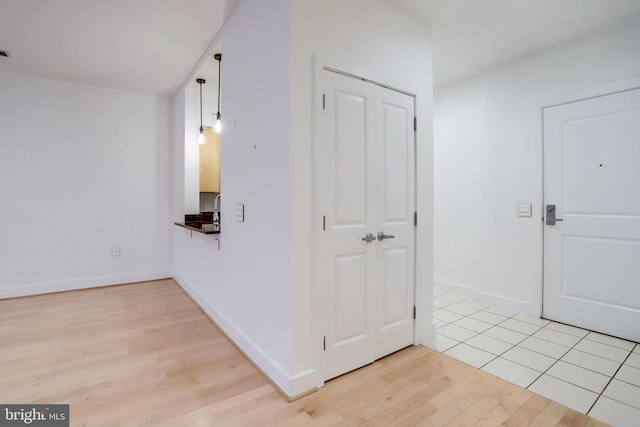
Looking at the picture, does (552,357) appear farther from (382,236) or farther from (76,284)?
(76,284)

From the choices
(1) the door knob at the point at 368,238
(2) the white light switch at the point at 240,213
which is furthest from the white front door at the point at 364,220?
(2) the white light switch at the point at 240,213

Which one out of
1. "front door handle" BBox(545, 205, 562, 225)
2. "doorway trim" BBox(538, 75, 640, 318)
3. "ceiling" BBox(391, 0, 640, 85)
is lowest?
"front door handle" BBox(545, 205, 562, 225)

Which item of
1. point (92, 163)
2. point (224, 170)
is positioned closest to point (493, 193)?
point (224, 170)

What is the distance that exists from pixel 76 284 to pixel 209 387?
3.54 metres

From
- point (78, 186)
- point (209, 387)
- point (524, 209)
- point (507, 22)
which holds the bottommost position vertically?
point (209, 387)

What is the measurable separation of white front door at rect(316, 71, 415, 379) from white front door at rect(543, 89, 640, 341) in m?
1.81

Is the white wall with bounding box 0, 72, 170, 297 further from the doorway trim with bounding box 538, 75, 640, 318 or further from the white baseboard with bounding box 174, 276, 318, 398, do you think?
the doorway trim with bounding box 538, 75, 640, 318

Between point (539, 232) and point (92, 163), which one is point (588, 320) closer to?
point (539, 232)

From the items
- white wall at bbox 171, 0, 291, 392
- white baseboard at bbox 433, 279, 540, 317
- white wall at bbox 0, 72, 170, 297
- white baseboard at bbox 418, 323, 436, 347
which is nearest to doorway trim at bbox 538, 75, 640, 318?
white baseboard at bbox 433, 279, 540, 317

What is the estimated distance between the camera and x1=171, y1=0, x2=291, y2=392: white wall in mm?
2003

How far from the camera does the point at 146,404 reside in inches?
74.7

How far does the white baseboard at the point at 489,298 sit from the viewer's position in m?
3.43

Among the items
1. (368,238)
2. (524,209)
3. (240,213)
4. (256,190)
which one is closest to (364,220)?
(368,238)

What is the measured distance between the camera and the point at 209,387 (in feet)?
6.81
